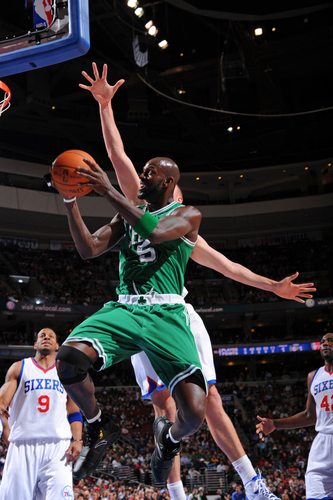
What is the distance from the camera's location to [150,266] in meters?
3.76

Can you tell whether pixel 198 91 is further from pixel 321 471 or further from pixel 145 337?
pixel 145 337

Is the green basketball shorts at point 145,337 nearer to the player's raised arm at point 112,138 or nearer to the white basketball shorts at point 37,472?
the player's raised arm at point 112,138

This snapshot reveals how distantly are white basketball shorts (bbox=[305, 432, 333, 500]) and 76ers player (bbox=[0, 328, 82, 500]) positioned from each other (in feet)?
8.93

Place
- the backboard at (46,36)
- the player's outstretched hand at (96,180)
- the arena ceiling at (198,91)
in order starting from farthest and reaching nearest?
the arena ceiling at (198,91) < the backboard at (46,36) < the player's outstretched hand at (96,180)

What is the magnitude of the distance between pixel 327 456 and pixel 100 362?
3789 mm

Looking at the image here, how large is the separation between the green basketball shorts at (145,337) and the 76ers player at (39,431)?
227 centimetres

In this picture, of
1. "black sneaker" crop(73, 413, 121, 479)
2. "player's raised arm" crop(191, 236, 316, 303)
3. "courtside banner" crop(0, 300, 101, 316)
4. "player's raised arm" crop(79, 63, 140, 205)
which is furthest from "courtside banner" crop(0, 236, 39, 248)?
"black sneaker" crop(73, 413, 121, 479)

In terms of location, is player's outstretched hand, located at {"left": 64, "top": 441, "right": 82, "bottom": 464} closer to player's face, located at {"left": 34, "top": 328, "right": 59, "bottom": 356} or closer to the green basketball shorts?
player's face, located at {"left": 34, "top": 328, "right": 59, "bottom": 356}

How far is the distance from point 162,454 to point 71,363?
1060 mm

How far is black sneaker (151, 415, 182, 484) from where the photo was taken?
3577 mm

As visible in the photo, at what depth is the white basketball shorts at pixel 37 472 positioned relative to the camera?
192 inches

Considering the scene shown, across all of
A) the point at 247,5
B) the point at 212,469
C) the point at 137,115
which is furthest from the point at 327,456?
the point at 137,115

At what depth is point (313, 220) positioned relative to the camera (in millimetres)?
35906

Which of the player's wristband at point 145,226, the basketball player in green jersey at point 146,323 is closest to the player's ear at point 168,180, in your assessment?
the basketball player in green jersey at point 146,323
